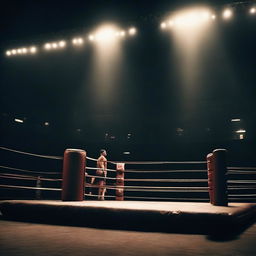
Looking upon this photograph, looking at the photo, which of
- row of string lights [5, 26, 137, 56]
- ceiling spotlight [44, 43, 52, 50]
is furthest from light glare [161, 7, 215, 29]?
ceiling spotlight [44, 43, 52, 50]

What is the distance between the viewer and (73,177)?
12.4ft

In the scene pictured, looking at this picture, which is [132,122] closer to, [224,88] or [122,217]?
[224,88]

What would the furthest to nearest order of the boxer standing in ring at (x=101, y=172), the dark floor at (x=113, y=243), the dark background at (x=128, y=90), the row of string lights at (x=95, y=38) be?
the row of string lights at (x=95, y=38) → the dark background at (x=128, y=90) → the boxer standing in ring at (x=101, y=172) → the dark floor at (x=113, y=243)

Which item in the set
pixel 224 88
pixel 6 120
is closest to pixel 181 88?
pixel 224 88

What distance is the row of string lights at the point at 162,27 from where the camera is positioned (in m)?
7.01

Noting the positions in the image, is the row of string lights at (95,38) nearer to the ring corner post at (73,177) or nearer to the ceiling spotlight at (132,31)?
the ceiling spotlight at (132,31)

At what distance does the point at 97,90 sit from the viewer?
44.5 ft

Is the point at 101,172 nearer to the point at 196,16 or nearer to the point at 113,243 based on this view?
the point at 113,243

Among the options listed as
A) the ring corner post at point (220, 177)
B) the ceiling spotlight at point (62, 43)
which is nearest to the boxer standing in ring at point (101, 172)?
the ring corner post at point (220, 177)

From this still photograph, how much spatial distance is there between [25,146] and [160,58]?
8.75 m

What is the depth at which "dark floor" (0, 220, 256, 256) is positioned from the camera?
1840 millimetres

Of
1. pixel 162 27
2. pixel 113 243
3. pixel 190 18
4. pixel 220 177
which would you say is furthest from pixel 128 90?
pixel 113 243

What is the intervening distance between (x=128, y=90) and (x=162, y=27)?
5876 mm

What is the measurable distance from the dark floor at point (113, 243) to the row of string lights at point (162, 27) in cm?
606
